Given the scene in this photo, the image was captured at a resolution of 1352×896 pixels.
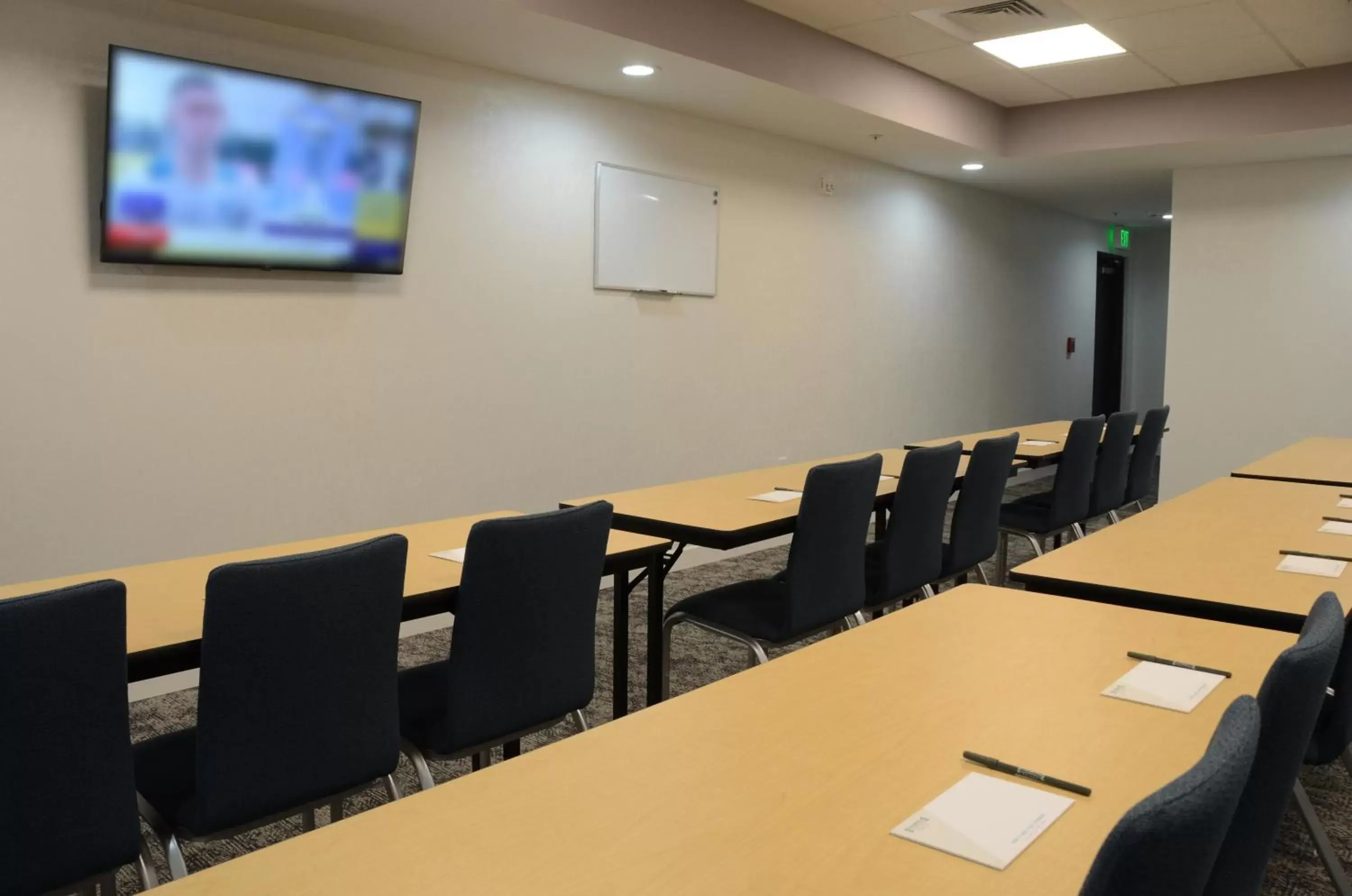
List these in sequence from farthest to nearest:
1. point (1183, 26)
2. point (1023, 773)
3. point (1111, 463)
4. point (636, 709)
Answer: point (1183, 26)
point (1111, 463)
point (636, 709)
point (1023, 773)

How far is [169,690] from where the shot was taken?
4.18 m

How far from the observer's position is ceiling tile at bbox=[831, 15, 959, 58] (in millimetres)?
5508

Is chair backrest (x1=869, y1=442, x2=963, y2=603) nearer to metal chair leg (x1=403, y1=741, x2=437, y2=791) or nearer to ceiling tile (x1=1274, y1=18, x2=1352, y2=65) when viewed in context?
metal chair leg (x1=403, y1=741, x2=437, y2=791)

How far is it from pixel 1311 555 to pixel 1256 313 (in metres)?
6.20

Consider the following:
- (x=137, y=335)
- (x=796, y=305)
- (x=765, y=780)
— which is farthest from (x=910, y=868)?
(x=796, y=305)

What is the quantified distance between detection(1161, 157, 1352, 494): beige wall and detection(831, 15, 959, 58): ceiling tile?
11.1 feet

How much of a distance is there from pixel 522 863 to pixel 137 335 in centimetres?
351

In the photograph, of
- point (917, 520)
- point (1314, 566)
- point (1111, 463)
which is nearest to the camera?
point (1314, 566)

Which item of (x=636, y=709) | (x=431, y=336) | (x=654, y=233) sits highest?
(x=654, y=233)

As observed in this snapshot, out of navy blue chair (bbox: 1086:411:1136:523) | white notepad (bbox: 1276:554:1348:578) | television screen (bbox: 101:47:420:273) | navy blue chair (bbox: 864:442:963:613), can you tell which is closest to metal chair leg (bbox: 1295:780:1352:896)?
white notepad (bbox: 1276:554:1348:578)

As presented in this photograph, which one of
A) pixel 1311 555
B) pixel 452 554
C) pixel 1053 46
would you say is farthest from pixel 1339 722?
pixel 1053 46

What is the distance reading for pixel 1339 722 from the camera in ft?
7.25

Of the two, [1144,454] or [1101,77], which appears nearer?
[1144,454]

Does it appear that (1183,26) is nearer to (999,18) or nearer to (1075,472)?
(999,18)
